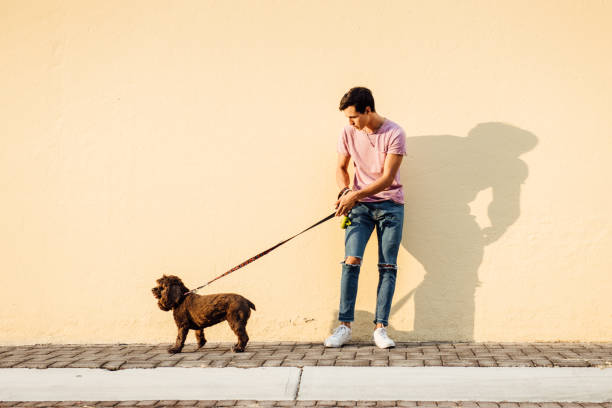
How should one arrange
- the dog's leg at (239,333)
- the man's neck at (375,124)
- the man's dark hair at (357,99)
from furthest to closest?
the man's neck at (375,124) → the man's dark hair at (357,99) → the dog's leg at (239,333)

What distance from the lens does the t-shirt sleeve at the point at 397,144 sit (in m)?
5.02

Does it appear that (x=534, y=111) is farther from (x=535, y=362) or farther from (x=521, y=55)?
(x=535, y=362)

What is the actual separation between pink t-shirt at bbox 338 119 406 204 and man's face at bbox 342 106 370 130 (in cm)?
13

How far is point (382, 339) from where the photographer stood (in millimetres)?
5059

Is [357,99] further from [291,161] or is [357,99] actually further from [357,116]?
[291,161]

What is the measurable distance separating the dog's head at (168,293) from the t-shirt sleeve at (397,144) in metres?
1.82

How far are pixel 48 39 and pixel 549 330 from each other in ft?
15.4

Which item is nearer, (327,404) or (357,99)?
(327,404)

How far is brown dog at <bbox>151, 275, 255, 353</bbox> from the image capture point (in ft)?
15.9

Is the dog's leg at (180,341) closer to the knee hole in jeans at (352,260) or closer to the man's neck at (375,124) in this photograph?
the knee hole in jeans at (352,260)

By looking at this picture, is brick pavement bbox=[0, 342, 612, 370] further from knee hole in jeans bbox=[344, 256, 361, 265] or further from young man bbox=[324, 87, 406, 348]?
knee hole in jeans bbox=[344, 256, 361, 265]

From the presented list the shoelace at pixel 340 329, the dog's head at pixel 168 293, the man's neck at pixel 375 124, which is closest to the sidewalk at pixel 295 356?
the shoelace at pixel 340 329

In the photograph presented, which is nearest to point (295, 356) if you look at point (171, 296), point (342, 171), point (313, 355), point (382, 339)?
point (313, 355)

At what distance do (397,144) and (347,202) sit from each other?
0.56 m
